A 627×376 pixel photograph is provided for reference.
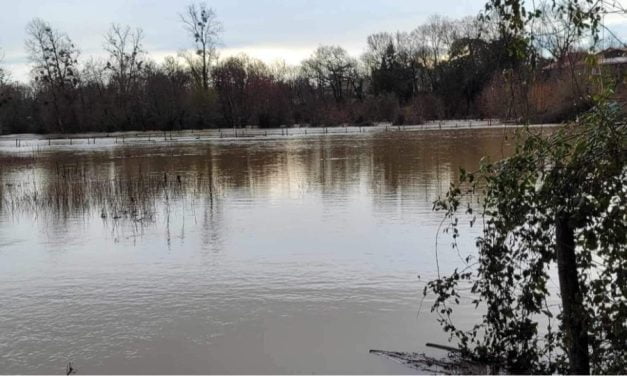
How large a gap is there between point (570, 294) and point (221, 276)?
21.5 ft

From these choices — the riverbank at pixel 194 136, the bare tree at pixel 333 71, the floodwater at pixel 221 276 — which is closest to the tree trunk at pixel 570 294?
the floodwater at pixel 221 276

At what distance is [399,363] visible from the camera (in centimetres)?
629

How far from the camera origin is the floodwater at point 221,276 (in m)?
6.98

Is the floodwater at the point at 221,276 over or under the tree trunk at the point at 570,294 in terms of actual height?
under

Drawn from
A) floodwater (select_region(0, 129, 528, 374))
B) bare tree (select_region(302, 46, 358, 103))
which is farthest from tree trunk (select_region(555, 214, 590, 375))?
bare tree (select_region(302, 46, 358, 103))

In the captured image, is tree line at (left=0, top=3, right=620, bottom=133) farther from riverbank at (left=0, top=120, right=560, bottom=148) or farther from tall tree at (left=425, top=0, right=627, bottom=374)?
tall tree at (left=425, top=0, right=627, bottom=374)

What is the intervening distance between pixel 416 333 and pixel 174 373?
278 cm

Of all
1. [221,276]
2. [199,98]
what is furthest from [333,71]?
[221,276]

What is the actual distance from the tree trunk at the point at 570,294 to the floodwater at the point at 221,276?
65.0 inches

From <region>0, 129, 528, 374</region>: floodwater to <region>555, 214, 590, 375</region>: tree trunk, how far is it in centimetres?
165

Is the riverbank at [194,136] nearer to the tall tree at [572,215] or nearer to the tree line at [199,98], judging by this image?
the tree line at [199,98]

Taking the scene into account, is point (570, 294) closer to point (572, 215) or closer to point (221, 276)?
point (572, 215)

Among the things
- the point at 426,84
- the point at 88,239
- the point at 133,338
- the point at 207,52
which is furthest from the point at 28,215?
the point at 426,84

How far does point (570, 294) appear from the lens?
4242 mm
